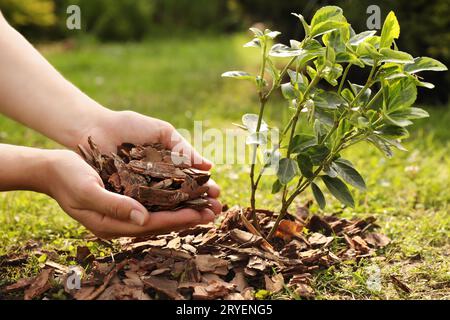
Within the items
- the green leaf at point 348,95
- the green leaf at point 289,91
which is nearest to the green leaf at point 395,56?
the green leaf at point 348,95

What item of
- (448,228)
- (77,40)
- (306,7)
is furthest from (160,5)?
(448,228)

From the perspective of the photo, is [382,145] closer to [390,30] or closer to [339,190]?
[339,190]

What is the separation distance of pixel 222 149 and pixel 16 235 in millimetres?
1683

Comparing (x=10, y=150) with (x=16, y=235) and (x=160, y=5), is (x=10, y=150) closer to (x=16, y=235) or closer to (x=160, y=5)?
(x=16, y=235)

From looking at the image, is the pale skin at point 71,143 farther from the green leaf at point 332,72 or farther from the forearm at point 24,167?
the green leaf at point 332,72

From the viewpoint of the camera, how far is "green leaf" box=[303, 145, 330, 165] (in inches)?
82.8

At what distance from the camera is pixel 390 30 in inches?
77.4

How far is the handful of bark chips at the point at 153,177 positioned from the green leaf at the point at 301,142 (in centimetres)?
35

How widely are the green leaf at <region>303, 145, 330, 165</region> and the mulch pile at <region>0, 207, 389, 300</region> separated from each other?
0.36m

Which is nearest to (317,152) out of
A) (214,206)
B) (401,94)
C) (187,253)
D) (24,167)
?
(401,94)

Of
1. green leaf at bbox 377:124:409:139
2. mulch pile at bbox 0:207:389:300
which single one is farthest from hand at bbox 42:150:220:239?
green leaf at bbox 377:124:409:139

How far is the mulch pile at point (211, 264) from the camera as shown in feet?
6.47

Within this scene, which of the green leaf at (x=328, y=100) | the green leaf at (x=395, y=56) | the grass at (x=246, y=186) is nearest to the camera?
the green leaf at (x=395, y=56)
